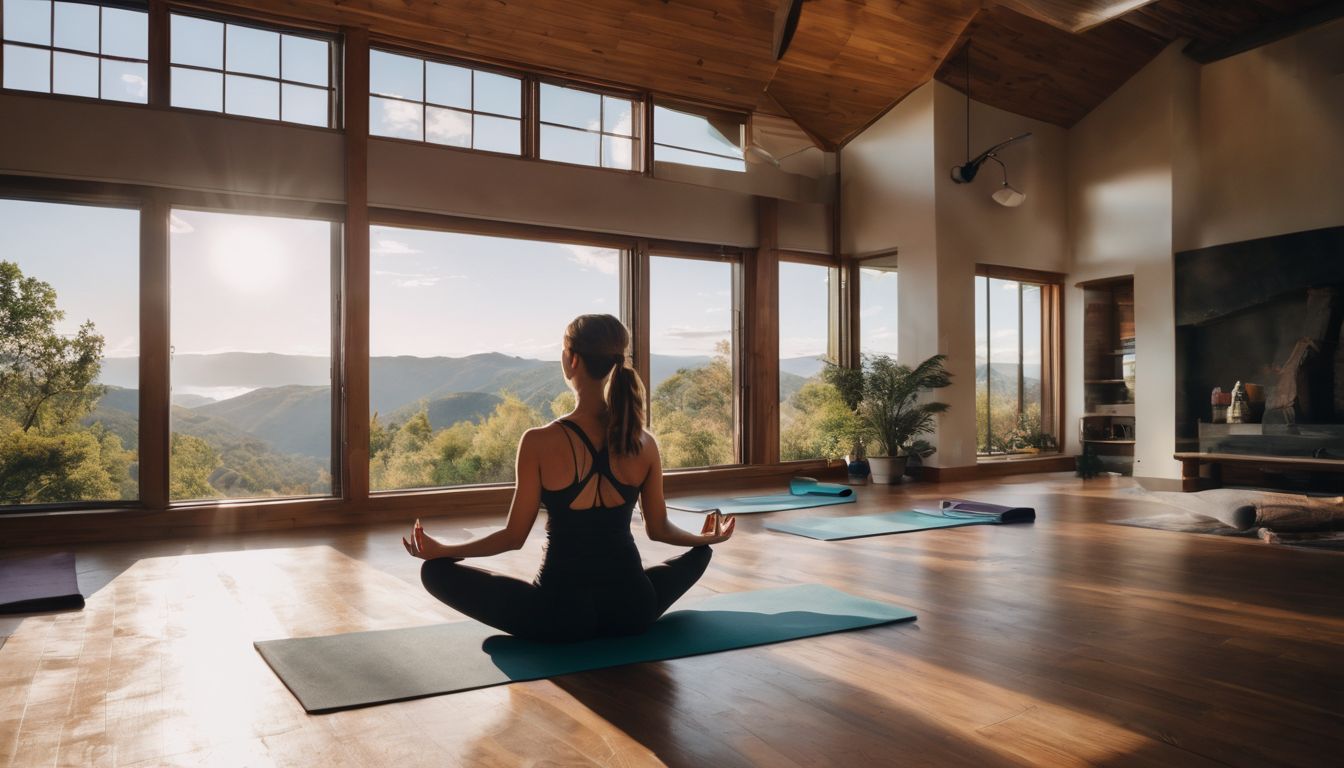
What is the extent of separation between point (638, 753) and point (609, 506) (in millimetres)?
814

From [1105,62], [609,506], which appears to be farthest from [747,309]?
[609,506]

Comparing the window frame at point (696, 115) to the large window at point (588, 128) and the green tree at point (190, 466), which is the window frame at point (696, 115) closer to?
the large window at point (588, 128)

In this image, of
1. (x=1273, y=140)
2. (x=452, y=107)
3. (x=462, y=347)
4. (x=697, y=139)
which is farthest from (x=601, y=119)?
(x=1273, y=140)

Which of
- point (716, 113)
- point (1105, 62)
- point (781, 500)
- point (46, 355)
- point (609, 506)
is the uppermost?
point (1105, 62)

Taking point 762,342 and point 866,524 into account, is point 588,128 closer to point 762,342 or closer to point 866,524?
point 762,342

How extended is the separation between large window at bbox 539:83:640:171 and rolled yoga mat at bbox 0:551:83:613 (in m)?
4.29

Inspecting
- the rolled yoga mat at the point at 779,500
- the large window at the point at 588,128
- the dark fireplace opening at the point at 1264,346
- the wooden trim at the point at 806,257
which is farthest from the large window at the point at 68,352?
the dark fireplace opening at the point at 1264,346

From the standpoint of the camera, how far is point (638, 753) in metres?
1.93

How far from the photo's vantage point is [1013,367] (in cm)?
892

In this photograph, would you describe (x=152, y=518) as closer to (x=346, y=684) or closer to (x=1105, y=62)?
(x=346, y=684)

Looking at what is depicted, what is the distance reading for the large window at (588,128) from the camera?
6.96 metres

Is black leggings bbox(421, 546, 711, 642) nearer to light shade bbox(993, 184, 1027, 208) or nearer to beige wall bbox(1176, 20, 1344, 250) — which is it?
light shade bbox(993, 184, 1027, 208)

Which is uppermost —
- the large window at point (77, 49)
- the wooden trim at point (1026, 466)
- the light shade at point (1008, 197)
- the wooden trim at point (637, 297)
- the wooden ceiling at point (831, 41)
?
the wooden ceiling at point (831, 41)

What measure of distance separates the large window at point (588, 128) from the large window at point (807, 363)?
203 centimetres
